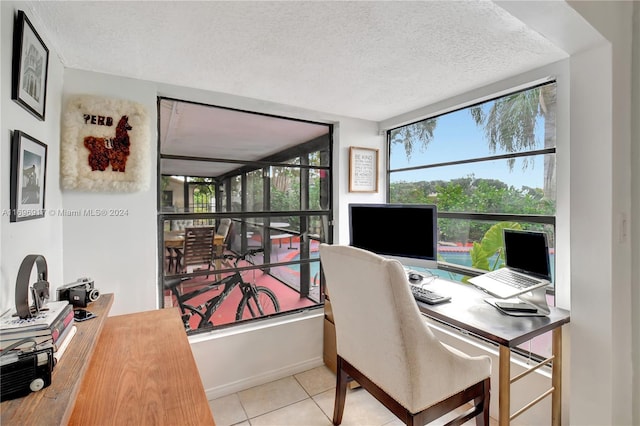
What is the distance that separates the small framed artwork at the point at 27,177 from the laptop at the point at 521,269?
2.05 meters

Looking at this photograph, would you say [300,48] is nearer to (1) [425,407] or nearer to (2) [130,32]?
(2) [130,32]

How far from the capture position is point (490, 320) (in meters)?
1.48

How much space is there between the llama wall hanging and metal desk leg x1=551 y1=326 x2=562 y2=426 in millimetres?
2467

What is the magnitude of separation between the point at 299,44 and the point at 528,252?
159 cm

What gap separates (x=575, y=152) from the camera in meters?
1.41

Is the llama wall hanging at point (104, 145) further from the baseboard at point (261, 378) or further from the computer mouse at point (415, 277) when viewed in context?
the computer mouse at point (415, 277)

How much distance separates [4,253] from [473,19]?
6.59ft

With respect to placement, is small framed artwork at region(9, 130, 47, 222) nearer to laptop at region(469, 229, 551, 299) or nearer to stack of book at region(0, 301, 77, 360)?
stack of book at region(0, 301, 77, 360)

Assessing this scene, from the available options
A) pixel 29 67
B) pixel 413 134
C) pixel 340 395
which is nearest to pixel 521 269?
pixel 340 395

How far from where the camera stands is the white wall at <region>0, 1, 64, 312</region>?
104cm

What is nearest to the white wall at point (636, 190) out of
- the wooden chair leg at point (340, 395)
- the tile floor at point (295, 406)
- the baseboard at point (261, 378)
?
the tile floor at point (295, 406)

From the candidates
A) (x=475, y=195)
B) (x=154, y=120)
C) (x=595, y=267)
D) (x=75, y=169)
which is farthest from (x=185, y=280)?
(x=595, y=267)

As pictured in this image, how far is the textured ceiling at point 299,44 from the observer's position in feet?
4.09

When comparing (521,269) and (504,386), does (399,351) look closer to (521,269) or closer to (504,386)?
(504,386)
